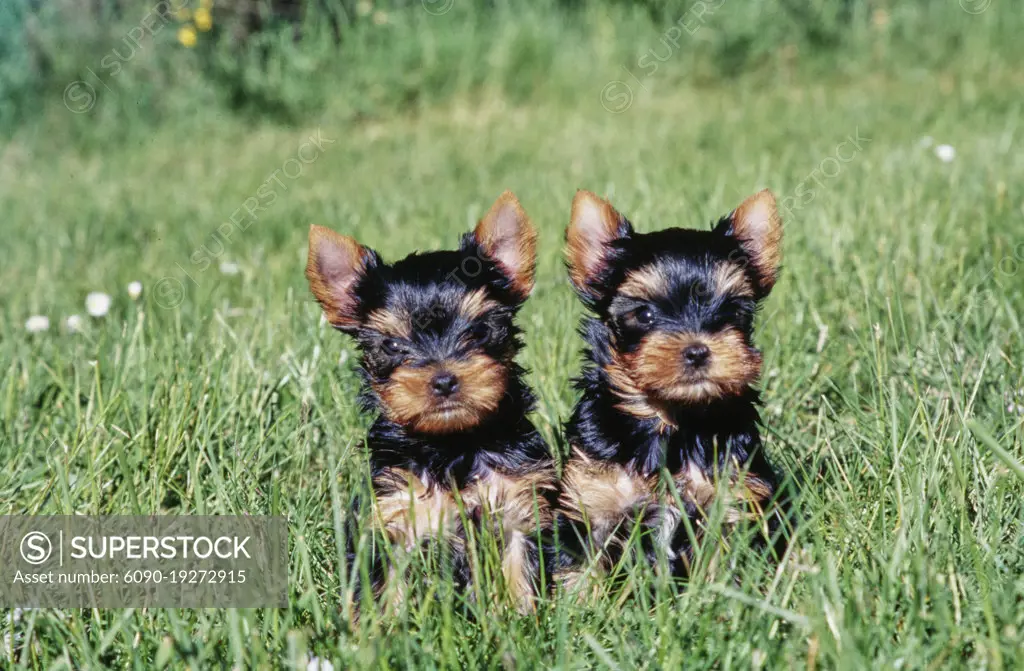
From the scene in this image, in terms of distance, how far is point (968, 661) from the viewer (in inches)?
102

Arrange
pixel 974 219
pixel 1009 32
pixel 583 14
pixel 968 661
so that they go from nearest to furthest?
pixel 968 661
pixel 974 219
pixel 1009 32
pixel 583 14

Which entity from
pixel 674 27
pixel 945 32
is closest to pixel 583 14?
pixel 674 27

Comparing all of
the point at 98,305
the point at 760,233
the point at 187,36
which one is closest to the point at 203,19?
the point at 187,36

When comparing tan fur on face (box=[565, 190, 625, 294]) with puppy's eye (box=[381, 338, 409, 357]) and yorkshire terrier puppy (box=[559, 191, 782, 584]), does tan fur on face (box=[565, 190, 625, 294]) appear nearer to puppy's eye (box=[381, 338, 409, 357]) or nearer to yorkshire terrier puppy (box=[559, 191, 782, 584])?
yorkshire terrier puppy (box=[559, 191, 782, 584])

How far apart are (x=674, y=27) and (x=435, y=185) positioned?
15.6ft

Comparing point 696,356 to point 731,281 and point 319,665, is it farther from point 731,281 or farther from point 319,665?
point 319,665

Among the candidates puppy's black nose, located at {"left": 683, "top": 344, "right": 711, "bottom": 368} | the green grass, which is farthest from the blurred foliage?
puppy's black nose, located at {"left": 683, "top": 344, "right": 711, "bottom": 368}

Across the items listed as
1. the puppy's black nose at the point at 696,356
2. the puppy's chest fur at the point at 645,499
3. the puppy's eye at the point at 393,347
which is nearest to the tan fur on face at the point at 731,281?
the puppy's black nose at the point at 696,356

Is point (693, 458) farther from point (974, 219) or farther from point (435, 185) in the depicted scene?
point (435, 185)

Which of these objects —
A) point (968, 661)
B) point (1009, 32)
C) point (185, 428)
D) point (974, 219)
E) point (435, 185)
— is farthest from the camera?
point (1009, 32)

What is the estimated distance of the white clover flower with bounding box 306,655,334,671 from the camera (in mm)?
2637

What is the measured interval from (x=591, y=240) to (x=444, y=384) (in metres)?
0.81

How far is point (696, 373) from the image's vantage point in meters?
3.12

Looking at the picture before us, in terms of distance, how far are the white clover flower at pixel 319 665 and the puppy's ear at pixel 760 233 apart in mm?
1951
